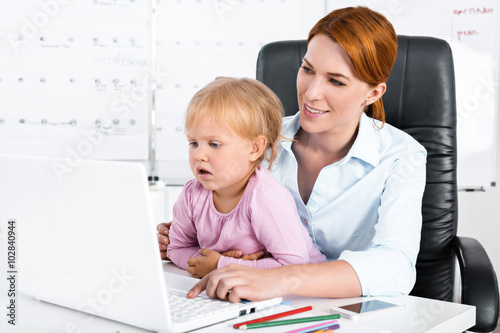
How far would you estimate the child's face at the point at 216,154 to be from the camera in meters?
1.11

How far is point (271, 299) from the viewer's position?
893mm

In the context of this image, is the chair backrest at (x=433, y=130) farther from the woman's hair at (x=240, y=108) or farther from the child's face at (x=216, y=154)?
the child's face at (x=216, y=154)

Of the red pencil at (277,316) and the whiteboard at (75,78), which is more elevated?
the whiteboard at (75,78)

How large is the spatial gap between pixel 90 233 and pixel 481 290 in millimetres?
834

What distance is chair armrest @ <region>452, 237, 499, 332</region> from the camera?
43.1 inches

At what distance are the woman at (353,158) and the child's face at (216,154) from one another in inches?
9.3

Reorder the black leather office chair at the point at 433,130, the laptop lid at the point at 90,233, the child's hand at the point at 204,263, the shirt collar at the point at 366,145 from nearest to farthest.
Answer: the laptop lid at the point at 90,233 < the child's hand at the point at 204,263 < the shirt collar at the point at 366,145 < the black leather office chair at the point at 433,130

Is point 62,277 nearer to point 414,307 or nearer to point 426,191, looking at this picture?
point 414,307

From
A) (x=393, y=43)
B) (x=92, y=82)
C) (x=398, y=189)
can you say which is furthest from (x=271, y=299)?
(x=92, y=82)

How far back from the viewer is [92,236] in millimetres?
718

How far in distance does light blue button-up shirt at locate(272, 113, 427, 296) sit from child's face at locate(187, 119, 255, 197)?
0.26 m

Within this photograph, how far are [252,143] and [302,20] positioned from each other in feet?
5.90

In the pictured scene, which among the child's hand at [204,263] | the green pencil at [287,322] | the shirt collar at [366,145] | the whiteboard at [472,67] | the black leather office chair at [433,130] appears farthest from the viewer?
the whiteboard at [472,67]

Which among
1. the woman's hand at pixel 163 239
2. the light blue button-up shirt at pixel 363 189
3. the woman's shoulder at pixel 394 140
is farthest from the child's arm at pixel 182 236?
the woman's shoulder at pixel 394 140
